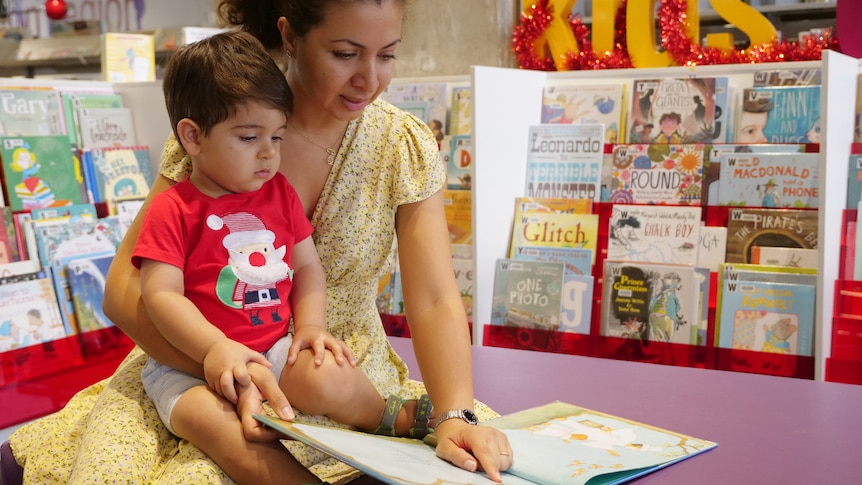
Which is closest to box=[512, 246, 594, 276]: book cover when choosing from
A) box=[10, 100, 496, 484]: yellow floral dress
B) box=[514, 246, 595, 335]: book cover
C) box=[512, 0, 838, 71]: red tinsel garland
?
box=[514, 246, 595, 335]: book cover

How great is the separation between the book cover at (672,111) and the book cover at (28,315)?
7.25 ft

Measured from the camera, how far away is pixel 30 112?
3416 millimetres

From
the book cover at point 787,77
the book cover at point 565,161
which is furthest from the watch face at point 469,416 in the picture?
the book cover at point 787,77

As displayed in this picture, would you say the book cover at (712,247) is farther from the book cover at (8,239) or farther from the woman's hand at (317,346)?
the book cover at (8,239)

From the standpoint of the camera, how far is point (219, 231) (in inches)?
52.0

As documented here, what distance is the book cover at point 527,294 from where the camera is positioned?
9.55ft

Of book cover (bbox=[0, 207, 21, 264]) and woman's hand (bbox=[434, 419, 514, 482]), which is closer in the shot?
woman's hand (bbox=[434, 419, 514, 482])

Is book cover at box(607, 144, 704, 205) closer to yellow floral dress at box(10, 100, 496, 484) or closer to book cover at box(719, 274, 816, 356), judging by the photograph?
book cover at box(719, 274, 816, 356)

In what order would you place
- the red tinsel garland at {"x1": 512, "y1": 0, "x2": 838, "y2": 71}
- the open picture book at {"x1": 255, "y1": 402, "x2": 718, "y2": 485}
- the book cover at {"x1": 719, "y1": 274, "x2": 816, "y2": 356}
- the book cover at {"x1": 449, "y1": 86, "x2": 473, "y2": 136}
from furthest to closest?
1. the book cover at {"x1": 449, "y1": 86, "x2": 473, "y2": 136}
2. the red tinsel garland at {"x1": 512, "y1": 0, "x2": 838, "y2": 71}
3. the book cover at {"x1": 719, "y1": 274, "x2": 816, "y2": 356}
4. the open picture book at {"x1": 255, "y1": 402, "x2": 718, "y2": 485}

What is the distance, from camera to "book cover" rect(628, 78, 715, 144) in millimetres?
2787

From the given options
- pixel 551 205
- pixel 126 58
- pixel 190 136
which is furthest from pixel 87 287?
pixel 190 136

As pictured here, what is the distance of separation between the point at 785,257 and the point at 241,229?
1905 millimetres

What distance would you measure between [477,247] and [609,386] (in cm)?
118

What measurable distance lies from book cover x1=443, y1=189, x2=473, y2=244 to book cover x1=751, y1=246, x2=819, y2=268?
3.24 ft
